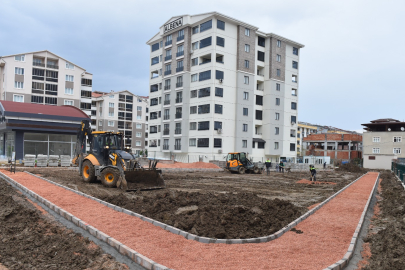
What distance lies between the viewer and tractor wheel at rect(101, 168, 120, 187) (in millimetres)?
17002

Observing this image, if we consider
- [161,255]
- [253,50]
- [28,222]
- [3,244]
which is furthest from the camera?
[253,50]

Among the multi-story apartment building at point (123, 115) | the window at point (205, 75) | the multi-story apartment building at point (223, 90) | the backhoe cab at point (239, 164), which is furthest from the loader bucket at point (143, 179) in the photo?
the multi-story apartment building at point (123, 115)

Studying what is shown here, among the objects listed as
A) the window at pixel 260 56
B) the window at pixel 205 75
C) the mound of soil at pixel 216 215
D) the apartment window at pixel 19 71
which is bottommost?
the mound of soil at pixel 216 215

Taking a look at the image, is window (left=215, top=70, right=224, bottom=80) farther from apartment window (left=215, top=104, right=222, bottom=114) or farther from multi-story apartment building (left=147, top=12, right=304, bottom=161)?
apartment window (left=215, top=104, right=222, bottom=114)

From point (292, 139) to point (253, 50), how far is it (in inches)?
646

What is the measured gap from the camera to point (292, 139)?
55.3 metres

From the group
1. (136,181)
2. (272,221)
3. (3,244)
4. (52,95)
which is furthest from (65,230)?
(52,95)

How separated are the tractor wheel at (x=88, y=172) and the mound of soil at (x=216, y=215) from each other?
561 centimetres

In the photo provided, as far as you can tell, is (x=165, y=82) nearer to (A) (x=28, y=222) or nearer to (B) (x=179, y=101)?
(B) (x=179, y=101)

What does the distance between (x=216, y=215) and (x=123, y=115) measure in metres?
82.9

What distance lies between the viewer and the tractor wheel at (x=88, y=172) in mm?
18516

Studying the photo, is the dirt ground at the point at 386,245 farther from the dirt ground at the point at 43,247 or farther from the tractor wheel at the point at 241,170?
the tractor wheel at the point at 241,170

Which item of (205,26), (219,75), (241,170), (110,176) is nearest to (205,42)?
(205,26)

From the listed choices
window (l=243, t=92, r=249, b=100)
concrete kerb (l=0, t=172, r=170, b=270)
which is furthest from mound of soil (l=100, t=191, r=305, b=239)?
window (l=243, t=92, r=249, b=100)
